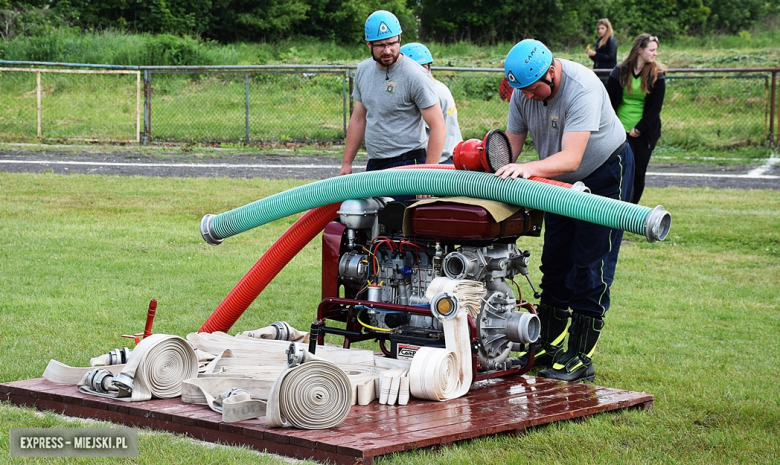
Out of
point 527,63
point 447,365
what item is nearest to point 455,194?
point 527,63

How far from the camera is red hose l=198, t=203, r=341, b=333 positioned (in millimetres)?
5934

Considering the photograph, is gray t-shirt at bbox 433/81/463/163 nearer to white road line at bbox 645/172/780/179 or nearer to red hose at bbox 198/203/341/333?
red hose at bbox 198/203/341/333

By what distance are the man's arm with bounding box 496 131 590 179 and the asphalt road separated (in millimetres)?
9505

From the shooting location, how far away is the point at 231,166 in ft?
53.0

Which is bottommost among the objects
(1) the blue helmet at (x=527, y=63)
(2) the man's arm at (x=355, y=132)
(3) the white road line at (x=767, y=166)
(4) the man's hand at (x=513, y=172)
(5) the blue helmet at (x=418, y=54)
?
(3) the white road line at (x=767, y=166)

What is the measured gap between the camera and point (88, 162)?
1645 centimetres

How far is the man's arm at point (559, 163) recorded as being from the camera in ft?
16.5

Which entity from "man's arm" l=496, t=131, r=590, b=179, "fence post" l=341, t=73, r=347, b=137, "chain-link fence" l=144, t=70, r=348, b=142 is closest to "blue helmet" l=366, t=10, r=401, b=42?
"man's arm" l=496, t=131, r=590, b=179

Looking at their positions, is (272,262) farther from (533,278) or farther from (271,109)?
(271,109)

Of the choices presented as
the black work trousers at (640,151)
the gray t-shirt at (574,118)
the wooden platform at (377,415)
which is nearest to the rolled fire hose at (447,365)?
the wooden platform at (377,415)

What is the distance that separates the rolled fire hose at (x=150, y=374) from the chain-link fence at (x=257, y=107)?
1402 centimetres

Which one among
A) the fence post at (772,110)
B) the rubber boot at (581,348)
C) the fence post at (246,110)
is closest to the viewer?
the rubber boot at (581,348)

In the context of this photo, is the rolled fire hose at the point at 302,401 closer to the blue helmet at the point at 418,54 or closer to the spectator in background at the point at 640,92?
the blue helmet at the point at 418,54

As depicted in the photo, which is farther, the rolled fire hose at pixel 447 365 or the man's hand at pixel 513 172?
the man's hand at pixel 513 172
